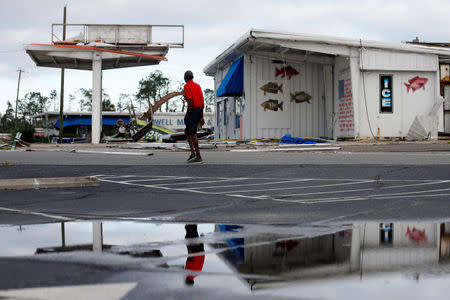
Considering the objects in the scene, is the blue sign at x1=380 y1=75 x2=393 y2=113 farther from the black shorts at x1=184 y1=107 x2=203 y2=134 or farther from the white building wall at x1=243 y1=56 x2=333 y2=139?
the black shorts at x1=184 y1=107 x2=203 y2=134

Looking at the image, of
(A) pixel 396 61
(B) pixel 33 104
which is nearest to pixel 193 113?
(A) pixel 396 61

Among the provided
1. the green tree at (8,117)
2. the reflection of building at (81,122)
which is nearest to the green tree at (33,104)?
the green tree at (8,117)

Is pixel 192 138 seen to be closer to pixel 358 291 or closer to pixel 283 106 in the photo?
pixel 358 291

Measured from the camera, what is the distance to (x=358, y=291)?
2580mm

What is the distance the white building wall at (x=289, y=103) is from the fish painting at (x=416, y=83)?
3607mm

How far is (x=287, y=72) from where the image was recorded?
2600 cm

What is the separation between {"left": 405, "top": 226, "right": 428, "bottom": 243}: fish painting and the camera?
3.88 metres

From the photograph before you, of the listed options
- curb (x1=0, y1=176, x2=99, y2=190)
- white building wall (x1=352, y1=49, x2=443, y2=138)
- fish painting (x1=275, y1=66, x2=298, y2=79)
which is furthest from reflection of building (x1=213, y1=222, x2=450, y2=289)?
fish painting (x1=275, y1=66, x2=298, y2=79)

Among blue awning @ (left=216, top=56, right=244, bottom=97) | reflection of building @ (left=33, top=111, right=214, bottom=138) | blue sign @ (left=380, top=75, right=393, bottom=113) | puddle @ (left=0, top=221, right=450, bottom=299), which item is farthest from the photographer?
reflection of building @ (left=33, top=111, right=214, bottom=138)

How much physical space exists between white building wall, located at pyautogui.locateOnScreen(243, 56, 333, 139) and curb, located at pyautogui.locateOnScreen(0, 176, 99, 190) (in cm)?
1815

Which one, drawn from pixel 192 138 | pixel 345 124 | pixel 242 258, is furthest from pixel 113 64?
pixel 242 258

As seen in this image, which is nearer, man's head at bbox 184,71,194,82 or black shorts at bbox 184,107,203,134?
black shorts at bbox 184,107,203,134

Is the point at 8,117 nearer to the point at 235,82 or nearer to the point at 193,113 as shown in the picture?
the point at 235,82

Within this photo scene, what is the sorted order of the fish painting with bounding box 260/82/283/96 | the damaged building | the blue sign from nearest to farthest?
the damaged building → the blue sign → the fish painting with bounding box 260/82/283/96
